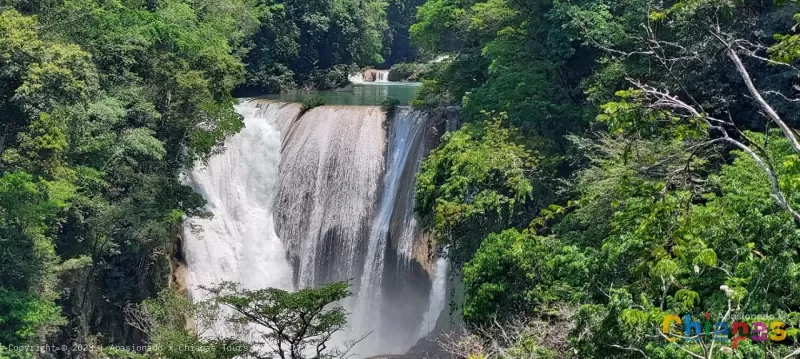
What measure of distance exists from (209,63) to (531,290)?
41.6 ft

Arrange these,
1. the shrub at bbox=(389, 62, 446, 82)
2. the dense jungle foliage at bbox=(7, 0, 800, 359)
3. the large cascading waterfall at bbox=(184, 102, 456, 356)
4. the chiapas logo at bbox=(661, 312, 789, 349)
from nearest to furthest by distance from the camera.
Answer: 1. the chiapas logo at bbox=(661, 312, 789, 349)
2. the dense jungle foliage at bbox=(7, 0, 800, 359)
3. the large cascading waterfall at bbox=(184, 102, 456, 356)
4. the shrub at bbox=(389, 62, 446, 82)

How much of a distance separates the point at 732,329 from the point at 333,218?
45.8ft

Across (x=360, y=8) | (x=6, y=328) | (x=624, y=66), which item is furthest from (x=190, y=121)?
(x=360, y=8)

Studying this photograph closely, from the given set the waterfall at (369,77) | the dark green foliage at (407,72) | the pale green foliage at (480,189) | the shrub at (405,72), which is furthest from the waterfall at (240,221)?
the shrub at (405,72)

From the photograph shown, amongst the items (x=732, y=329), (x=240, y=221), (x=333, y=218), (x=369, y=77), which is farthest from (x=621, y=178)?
(x=369, y=77)

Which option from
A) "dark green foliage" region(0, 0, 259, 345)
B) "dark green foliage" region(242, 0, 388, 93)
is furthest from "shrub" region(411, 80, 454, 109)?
"dark green foliage" region(242, 0, 388, 93)

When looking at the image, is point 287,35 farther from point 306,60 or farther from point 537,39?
→ point 537,39

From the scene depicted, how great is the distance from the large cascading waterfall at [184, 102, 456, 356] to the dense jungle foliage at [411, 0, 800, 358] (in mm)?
2369

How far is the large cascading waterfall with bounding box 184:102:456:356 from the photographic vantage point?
18.2 meters

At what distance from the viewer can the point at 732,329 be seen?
6418 mm

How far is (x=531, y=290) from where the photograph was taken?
10594 mm

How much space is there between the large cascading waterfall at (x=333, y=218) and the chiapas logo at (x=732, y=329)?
33.5 ft

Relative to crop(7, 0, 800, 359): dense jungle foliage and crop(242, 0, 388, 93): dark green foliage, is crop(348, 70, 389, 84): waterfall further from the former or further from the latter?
crop(7, 0, 800, 359): dense jungle foliage

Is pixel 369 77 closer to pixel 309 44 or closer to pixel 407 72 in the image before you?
pixel 407 72
